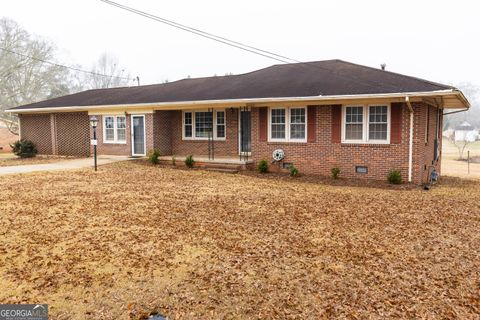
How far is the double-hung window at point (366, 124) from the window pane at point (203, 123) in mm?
6380

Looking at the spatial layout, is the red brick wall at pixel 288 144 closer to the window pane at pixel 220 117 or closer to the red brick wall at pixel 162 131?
the red brick wall at pixel 162 131

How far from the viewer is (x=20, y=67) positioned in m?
37.8

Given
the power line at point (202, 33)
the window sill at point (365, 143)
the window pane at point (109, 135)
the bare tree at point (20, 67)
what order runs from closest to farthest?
the window sill at point (365, 143) → the power line at point (202, 33) → the window pane at point (109, 135) → the bare tree at point (20, 67)

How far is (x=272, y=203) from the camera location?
8.92 meters

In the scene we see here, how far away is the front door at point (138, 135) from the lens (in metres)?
17.9

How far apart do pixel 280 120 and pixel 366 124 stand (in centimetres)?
Answer: 323

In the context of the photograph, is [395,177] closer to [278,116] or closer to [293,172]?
[293,172]

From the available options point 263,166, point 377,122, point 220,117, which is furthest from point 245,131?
point 377,122

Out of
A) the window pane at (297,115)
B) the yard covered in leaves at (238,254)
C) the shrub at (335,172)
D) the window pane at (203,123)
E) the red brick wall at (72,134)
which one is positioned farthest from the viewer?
the red brick wall at (72,134)

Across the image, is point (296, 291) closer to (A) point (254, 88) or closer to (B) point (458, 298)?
(B) point (458, 298)

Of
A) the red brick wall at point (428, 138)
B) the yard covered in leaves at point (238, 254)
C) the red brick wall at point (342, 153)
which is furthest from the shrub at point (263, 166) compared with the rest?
the red brick wall at point (428, 138)

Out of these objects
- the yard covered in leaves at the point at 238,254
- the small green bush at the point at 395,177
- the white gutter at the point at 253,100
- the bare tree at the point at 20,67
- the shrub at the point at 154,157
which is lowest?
the yard covered in leaves at the point at 238,254

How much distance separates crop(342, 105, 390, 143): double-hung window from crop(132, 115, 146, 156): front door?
946 cm

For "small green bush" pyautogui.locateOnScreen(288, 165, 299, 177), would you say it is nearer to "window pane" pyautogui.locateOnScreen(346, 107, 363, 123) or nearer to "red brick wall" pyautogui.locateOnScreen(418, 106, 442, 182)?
"window pane" pyautogui.locateOnScreen(346, 107, 363, 123)
